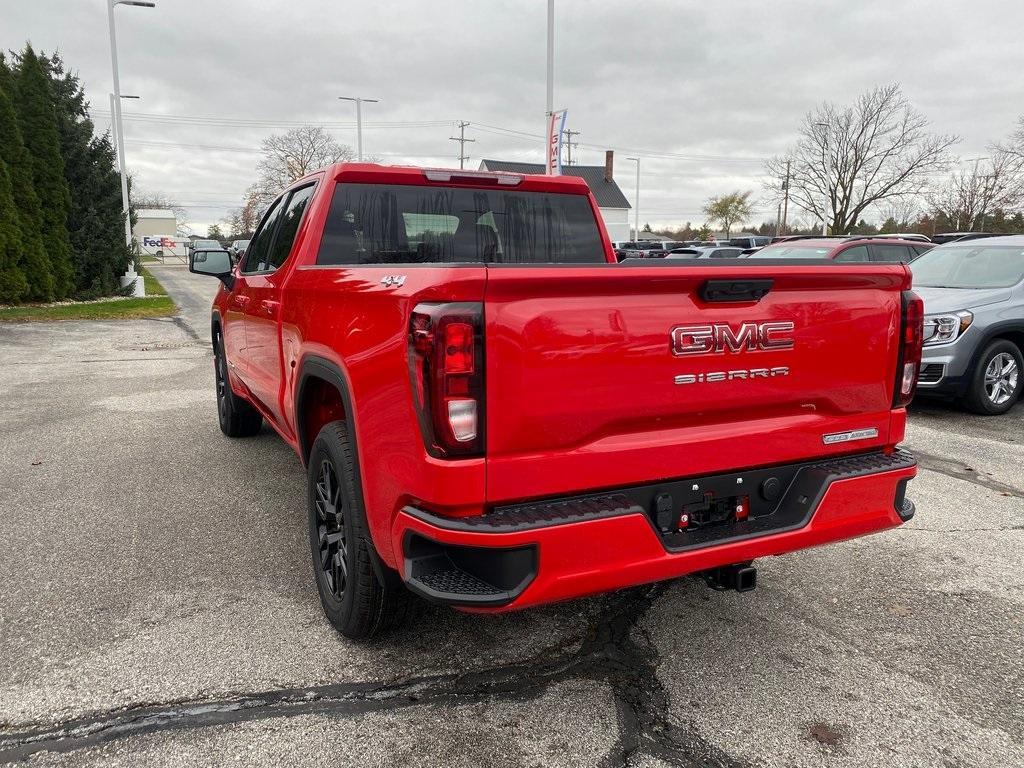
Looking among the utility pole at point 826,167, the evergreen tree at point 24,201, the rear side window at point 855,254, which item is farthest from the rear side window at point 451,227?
the utility pole at point 826,167

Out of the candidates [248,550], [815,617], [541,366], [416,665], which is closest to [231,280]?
[248,550]

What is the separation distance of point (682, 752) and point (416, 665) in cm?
104

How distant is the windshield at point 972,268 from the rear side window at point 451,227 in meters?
5.12

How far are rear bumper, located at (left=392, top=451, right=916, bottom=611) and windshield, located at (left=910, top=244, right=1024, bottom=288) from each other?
6.31 metres

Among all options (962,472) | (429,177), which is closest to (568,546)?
(429,177)

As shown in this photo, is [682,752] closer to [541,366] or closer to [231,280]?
[541,366]

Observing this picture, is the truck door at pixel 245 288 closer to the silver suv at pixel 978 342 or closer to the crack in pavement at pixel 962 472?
the crack in pavement at pixel 962 472

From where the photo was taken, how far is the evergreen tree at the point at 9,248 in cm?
1571

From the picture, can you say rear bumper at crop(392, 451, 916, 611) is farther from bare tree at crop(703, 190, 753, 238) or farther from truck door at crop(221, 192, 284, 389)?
bare tree at crop(703, 190, 753, 238)

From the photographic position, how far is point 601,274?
2184mm

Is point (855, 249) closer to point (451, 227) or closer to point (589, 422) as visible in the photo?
point (451, 227)

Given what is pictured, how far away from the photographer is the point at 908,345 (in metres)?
2.79

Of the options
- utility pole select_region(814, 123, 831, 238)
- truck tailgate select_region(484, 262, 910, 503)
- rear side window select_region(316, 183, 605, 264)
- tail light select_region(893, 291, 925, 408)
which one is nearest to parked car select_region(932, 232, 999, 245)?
rear side window select_region(316, 183, 605, 264)

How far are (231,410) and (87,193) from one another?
52.1 ft
